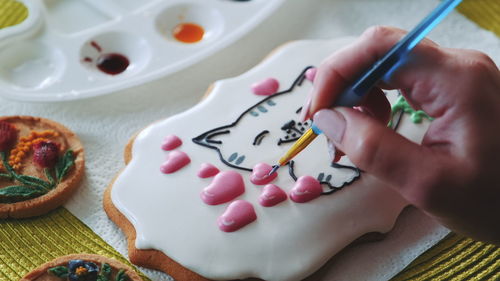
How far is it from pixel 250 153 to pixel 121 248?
35cm

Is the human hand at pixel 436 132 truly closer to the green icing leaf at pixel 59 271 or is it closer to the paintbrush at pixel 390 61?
the paintbrush at pixel 390 61

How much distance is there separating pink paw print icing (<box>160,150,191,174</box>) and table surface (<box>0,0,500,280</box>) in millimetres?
177

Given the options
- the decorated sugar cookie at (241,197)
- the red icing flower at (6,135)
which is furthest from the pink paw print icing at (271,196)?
the red icing flower at (6,135)

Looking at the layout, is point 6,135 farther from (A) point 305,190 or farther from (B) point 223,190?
(A) point 305,190

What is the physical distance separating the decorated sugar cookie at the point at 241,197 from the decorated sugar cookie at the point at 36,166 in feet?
0.38

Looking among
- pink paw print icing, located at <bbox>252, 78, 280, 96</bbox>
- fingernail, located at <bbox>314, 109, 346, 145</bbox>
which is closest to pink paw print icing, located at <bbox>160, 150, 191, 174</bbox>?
pink paw print icing, located at <bbox>252, 78, 280, 96</bbox>

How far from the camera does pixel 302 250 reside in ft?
4.04

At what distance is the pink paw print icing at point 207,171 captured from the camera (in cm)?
133

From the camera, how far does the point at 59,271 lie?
48.1 inches

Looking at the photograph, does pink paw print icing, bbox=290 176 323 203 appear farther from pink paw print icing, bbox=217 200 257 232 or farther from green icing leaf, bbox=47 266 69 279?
green icing leaf, bbox=47 266 69 279

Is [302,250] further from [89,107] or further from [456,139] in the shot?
[89,107]

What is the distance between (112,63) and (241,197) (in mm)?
629

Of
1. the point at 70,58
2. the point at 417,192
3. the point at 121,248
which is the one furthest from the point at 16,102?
the point at 417,192

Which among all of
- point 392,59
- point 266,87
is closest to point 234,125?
point 266,87
